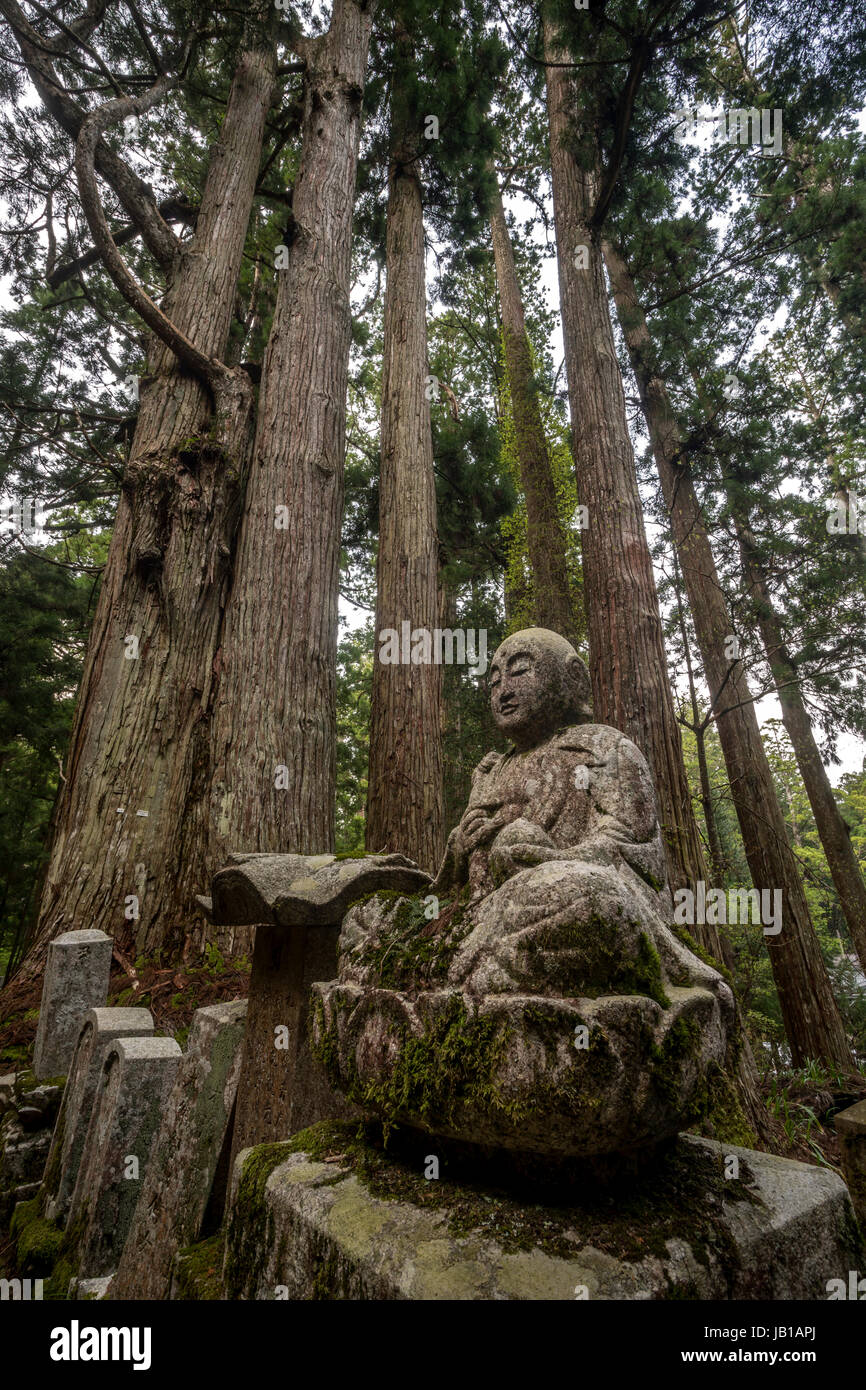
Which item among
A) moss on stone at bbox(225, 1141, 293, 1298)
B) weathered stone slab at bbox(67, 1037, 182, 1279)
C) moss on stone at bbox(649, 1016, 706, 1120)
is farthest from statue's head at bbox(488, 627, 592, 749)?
weathered stone slab at bbox(67, 1037, 182, 1279)

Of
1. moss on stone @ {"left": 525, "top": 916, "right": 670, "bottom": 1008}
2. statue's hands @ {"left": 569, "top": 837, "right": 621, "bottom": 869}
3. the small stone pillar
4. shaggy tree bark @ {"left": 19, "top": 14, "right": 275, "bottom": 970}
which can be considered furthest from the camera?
shaggy tree bark @ {"left": 19, "top": 14, "right": 275, "bottom": 970}

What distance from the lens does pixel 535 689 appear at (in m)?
2.32

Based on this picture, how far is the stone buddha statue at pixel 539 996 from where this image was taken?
113 centimetres

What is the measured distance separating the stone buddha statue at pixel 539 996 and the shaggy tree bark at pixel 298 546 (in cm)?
279

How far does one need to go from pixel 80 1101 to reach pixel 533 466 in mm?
9788

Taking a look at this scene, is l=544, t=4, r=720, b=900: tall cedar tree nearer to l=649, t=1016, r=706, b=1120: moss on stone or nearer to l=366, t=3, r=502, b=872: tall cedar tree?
l=366, t=3, r=502, b=872: tall cedar tree

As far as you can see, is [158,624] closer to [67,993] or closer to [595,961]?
[67,993]

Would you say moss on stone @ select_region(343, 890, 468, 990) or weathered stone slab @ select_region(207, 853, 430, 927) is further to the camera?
weathered stone slab @ select_region(207, 853, 430, 927)

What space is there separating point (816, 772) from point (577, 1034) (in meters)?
10.6

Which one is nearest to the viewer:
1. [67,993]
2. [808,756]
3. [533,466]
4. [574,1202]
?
[574,1202]

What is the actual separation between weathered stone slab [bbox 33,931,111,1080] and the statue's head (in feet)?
8.66

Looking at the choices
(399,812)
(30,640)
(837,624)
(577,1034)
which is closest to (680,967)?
(577,1034)

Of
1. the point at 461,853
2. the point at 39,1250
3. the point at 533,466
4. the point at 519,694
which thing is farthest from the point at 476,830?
the point at 533,466

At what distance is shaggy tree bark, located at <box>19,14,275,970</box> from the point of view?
13.9 feet
